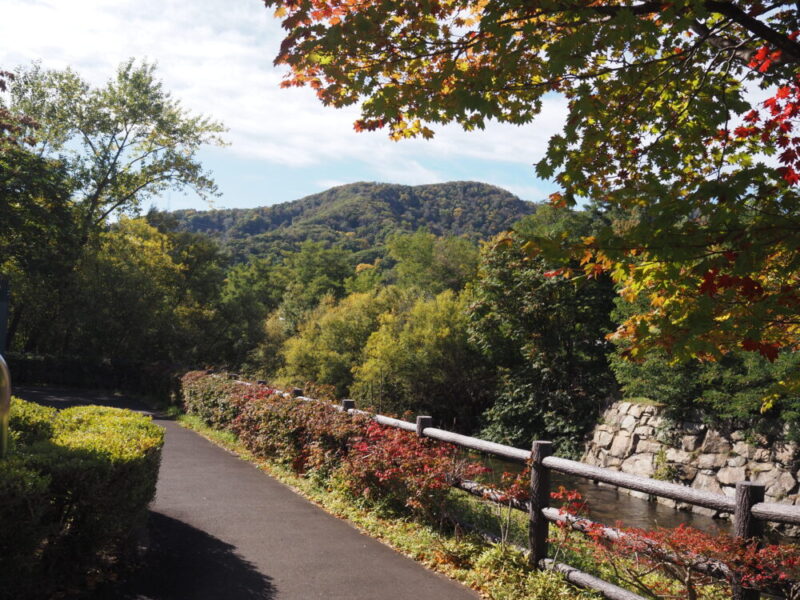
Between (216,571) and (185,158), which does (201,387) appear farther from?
(185,158)

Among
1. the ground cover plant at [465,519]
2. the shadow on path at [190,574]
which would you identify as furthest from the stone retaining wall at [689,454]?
the shadow on path at [190,574]

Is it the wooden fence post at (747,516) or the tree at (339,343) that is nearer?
the wooden fence post at (747,516)

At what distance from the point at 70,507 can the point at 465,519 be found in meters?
4.21

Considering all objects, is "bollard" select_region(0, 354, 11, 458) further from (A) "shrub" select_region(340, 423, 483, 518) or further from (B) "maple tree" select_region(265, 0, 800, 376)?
(A) "shrub" select_region(340, 423, 483, 518)

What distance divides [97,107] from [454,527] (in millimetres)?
33472

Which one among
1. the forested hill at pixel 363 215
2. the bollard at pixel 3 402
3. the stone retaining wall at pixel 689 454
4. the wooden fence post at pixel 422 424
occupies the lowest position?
the stone retaining wall at pixel 689 454

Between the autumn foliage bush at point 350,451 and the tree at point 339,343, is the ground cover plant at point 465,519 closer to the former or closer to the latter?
the autumn foliage bush at point 350,451

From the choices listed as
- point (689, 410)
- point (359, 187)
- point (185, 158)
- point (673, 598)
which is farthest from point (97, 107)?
point (359, 187)

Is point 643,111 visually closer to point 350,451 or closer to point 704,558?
point 704,558

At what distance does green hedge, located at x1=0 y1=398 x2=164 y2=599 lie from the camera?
4.08 m

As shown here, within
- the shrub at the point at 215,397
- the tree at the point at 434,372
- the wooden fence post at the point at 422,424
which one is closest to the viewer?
the wooden fence post at the point at 422,424

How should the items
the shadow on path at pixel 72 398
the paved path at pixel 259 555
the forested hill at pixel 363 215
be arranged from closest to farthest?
1. the paved path at pixel 259 555
2. the shadow on path at pixel 72 398
3. the forested hill at pixel 363 215

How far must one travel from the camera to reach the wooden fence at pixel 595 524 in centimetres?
417

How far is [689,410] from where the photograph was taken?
18.6 meters
